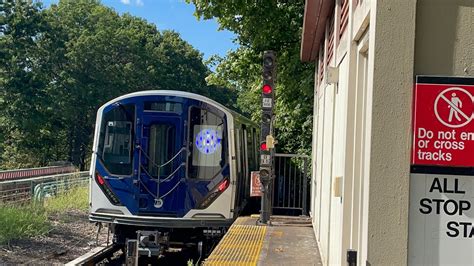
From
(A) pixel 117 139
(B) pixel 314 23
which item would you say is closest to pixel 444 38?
(B) pixel 314 23

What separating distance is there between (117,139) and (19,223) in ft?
10.4

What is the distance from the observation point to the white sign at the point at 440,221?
2896mm

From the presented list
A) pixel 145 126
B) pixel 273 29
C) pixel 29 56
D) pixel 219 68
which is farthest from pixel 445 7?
pixel 29 56

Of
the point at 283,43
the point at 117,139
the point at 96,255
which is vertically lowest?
the point at 96,255

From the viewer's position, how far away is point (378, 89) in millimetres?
→ 2963

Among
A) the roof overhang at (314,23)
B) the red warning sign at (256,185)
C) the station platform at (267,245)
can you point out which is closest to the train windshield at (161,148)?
the red warning sign at (256,185)

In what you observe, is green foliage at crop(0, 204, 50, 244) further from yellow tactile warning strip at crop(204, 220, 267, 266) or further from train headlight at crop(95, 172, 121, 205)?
yellow tactile warning strip at crop(204, 220, 267, 266)

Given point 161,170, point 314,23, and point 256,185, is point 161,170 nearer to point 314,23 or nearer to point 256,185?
point 256,185

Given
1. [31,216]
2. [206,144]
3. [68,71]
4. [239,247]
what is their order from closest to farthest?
1. [239,247]
2. [206,144]
3. [31,216]
4. [68,71]

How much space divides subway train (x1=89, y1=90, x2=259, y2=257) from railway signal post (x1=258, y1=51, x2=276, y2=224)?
0.56 m

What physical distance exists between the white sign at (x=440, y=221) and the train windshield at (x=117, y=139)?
23.9 ft

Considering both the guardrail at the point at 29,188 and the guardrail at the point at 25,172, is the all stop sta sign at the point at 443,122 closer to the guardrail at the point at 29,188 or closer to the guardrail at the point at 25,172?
the guardrail at the point at 29,188

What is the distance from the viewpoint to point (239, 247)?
7.60 metres

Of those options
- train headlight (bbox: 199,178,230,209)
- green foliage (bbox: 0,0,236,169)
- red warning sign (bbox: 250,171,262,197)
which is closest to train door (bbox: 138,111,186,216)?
train headlight (bbox: 199,178,230,209)
